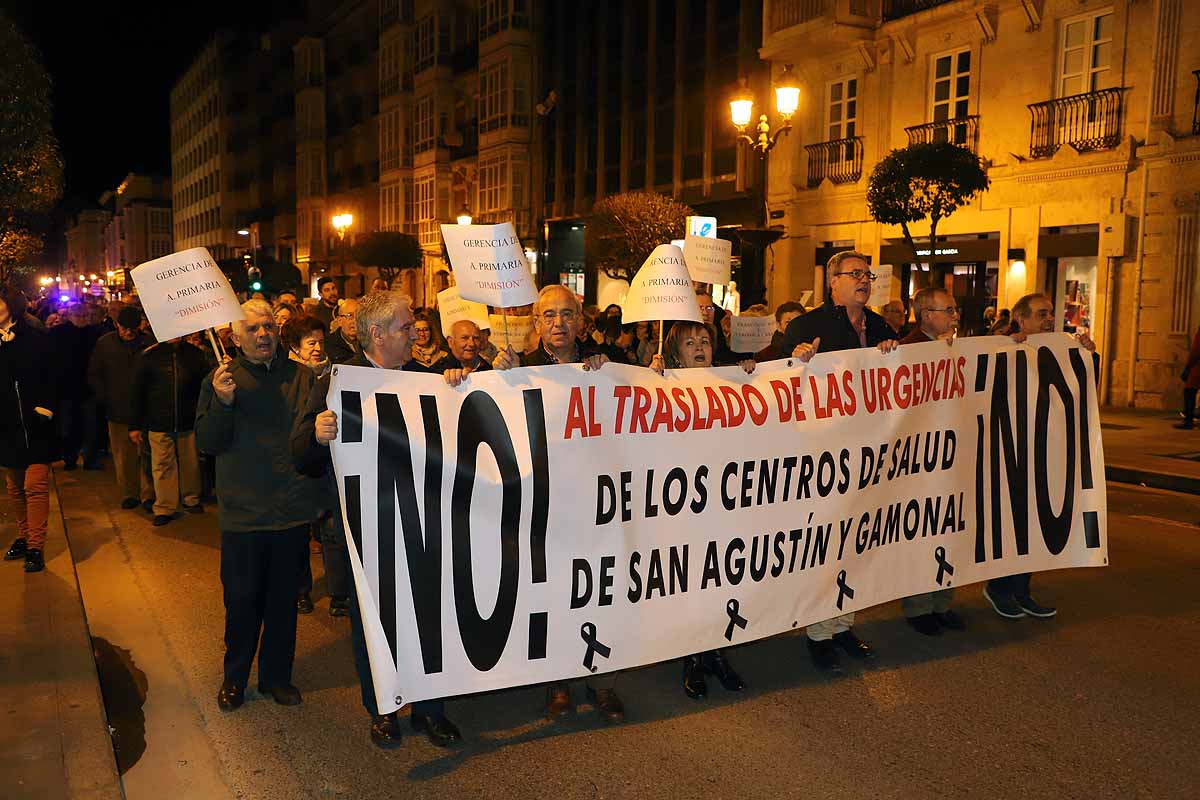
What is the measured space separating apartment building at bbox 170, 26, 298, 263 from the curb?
54.6 m

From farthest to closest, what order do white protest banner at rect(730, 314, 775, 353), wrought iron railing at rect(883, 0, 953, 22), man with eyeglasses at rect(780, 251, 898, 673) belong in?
wrought iron railing at rect(883, 0, 953, 22), white protest banner at rect(730, 314, 775, 353), man with eyeglasses at rect(780, 251, 898, 673)

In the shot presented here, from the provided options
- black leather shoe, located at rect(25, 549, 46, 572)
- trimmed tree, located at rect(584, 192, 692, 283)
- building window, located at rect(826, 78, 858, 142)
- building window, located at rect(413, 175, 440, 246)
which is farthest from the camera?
building window, located at rect(413, 175, 440, 246)

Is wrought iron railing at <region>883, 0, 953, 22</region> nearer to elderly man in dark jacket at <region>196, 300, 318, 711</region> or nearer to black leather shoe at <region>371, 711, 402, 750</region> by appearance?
elderly man in dark jacket at <region>196, 300, 318, 711</region>

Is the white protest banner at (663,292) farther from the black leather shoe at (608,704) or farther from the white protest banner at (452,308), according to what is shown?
the white protest banner at (452,308)

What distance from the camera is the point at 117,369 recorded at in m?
9.66

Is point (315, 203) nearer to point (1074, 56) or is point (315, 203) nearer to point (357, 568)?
point (1074, 56)

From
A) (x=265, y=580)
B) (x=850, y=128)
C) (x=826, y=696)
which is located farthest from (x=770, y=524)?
(x=850, y=128)

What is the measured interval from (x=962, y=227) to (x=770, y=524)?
687 inches

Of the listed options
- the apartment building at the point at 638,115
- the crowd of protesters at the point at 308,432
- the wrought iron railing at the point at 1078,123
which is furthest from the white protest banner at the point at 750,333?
the wrought iron railing at the point at 1078,123

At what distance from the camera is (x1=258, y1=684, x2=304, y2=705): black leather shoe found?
4.89 m

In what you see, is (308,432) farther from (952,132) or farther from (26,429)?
(952,132)

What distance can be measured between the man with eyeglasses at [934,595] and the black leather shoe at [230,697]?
3750 mm

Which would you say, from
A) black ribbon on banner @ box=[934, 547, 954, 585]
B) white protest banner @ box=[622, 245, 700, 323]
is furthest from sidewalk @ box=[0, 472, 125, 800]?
black ribbon on banner @ box=[934, 547, 954, 585]

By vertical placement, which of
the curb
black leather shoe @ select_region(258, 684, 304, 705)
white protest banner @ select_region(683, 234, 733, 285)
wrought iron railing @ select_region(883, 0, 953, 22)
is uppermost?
wrought iron railing @ select_region(883, 0, 953, 22)
